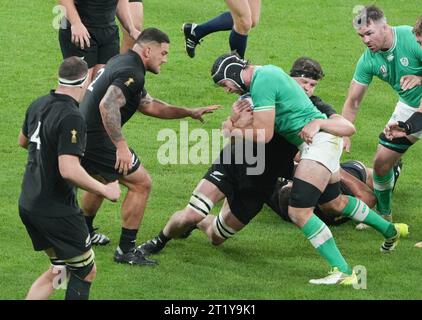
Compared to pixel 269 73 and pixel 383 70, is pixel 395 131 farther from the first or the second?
pixel 269 73

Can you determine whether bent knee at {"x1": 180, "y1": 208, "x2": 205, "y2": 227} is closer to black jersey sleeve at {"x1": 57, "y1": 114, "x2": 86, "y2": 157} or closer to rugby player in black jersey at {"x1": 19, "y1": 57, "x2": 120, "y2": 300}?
rugby player in black jersey at {"x1": 19, "y1": 57, "x2": 120, "y2": 300}

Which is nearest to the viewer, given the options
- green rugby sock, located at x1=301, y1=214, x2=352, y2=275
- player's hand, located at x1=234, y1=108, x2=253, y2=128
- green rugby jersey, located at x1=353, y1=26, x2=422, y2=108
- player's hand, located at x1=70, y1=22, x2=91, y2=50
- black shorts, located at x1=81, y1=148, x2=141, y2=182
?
green rugby sock, located at x1=301, y1=214, x2=352, y2=275

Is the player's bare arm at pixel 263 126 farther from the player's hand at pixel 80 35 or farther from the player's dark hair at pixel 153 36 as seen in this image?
the player's hand at pixel 80 35

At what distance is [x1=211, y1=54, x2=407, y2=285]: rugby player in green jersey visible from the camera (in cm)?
1070

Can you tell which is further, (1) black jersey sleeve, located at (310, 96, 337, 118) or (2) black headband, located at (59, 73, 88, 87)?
(1) black jersey sleeve, located at (310, 96, 337, 118)

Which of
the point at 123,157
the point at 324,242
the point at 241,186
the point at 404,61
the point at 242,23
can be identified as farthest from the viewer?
the point at 242,23

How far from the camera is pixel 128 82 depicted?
10.9 meters

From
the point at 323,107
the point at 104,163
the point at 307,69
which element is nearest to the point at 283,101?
the point at 307,69

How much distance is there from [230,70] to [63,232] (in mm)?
2526

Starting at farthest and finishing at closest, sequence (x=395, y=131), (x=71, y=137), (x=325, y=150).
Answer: (x=395, y=131) < (x=325, y=150) < (x=71, y=137)

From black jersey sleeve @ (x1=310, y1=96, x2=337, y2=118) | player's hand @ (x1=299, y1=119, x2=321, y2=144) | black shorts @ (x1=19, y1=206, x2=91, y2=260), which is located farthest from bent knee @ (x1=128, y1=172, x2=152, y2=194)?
black shorts @ (x1=19, y1=206, x2=91, y2=260)

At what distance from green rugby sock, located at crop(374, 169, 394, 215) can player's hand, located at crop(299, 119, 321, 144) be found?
1.95 metres

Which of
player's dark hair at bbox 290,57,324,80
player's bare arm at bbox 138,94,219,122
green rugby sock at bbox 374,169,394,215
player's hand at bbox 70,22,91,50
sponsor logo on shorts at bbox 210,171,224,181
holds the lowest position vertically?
green rugby sock at bbox 374,169,394,215
